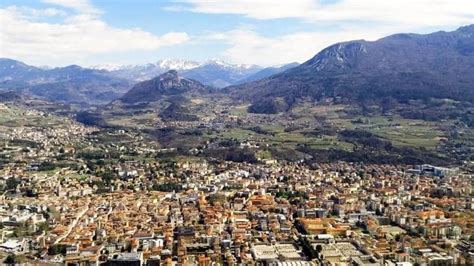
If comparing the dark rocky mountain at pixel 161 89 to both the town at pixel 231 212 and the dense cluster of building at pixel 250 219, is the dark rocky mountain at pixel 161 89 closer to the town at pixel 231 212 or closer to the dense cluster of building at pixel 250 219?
the town at pixel 231 212

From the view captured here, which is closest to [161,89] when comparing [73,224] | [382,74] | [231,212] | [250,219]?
[382,74]

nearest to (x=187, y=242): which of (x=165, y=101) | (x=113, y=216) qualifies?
(x=113, y=216)

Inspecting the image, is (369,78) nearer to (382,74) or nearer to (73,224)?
(382,74)

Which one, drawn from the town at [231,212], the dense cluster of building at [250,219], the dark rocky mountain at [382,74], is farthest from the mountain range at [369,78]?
the dense cluster of building at [250,219]

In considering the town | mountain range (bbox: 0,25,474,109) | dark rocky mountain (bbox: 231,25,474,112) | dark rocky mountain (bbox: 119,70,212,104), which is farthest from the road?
dark rocky mountain (bbox: 119,70,212,104)

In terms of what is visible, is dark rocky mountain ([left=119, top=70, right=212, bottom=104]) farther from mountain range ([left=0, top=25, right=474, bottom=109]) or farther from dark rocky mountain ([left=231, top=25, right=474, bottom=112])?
dark rocky mountain ([left=231, top=25, right=474, bottom=112])

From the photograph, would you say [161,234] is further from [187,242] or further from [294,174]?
[294,174]
